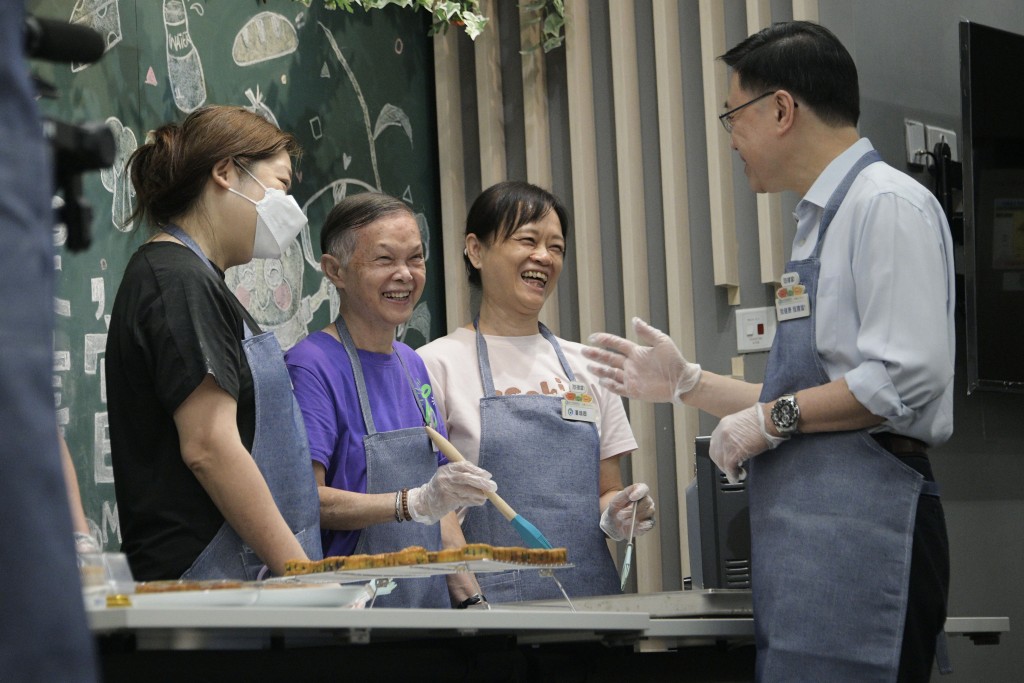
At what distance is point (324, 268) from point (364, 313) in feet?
0.55

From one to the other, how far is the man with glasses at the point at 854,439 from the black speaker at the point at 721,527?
1.15ft

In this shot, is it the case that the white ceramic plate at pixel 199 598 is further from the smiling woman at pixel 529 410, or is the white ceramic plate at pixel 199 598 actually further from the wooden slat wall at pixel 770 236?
the wooden slat wall at pixel 770 236

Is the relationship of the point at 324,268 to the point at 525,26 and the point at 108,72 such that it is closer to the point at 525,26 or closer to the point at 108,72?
the point at 108,72

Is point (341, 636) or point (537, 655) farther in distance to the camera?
point (537, 655)

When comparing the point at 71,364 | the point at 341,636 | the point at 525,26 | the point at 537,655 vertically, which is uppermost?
the point at 525,26

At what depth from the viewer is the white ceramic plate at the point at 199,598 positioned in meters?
1.32

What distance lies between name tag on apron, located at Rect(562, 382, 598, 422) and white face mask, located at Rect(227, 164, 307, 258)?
0.89 metres

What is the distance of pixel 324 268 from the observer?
290 cm

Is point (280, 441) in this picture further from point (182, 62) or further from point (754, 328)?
point (754, 328)

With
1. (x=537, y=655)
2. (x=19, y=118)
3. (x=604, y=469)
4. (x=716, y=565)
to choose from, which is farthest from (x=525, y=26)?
(x=19, y=118)

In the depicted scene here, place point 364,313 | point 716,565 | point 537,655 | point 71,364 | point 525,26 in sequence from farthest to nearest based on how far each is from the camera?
point 525,26 → point 71,364 → point 364,313 → point 716,565 → point 537,655

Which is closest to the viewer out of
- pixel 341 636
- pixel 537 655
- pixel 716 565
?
pixel 341 636

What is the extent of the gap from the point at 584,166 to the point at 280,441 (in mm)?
2185

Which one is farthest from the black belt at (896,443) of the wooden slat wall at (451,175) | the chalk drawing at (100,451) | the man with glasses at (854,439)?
the wooden slat wall at (451,175)
